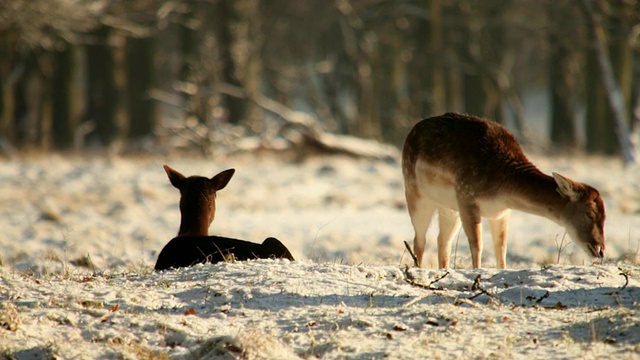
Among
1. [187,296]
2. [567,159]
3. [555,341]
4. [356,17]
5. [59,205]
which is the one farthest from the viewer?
[356,17]

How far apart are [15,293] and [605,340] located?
3.77 m

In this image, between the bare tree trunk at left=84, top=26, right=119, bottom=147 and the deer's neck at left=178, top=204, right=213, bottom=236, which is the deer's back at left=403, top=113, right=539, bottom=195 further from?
the bare tree trunk at left=84, top=26, right=119, bottom=147

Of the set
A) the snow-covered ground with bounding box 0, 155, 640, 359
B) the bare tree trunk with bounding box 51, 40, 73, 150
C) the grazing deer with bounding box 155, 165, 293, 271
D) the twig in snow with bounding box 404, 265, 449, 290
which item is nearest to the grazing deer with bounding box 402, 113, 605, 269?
the snow-covered ground with bounding box 0, 155, 640, 359

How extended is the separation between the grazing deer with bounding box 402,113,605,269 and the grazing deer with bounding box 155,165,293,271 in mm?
1640

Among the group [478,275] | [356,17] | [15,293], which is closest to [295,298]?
[478,275]

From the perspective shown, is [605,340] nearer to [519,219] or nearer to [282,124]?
[519,219]

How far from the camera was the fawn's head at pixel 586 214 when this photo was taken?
771 centimetres

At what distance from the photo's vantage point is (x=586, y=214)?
773 centimetres

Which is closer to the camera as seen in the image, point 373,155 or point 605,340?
point 605,340

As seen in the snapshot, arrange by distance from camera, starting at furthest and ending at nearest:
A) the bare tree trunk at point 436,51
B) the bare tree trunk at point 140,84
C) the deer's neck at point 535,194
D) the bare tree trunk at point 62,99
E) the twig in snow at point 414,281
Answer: the bare tree trunk at point 140,84 < the bare tree trunk at point 436,51 < the bare tree trunk at point 62,99 < the deer's neck at point 535,194 < the twig in snow at point 414,281

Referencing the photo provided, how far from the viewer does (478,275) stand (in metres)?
6.63

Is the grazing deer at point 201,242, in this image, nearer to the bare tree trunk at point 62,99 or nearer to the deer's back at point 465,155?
the deer's back at point 465,155

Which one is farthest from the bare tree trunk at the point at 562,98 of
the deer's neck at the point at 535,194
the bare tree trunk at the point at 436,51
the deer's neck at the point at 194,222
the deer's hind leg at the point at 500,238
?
the deer's neck at the point at 194,222

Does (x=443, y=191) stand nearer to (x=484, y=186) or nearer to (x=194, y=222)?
(x=484, y=186)
